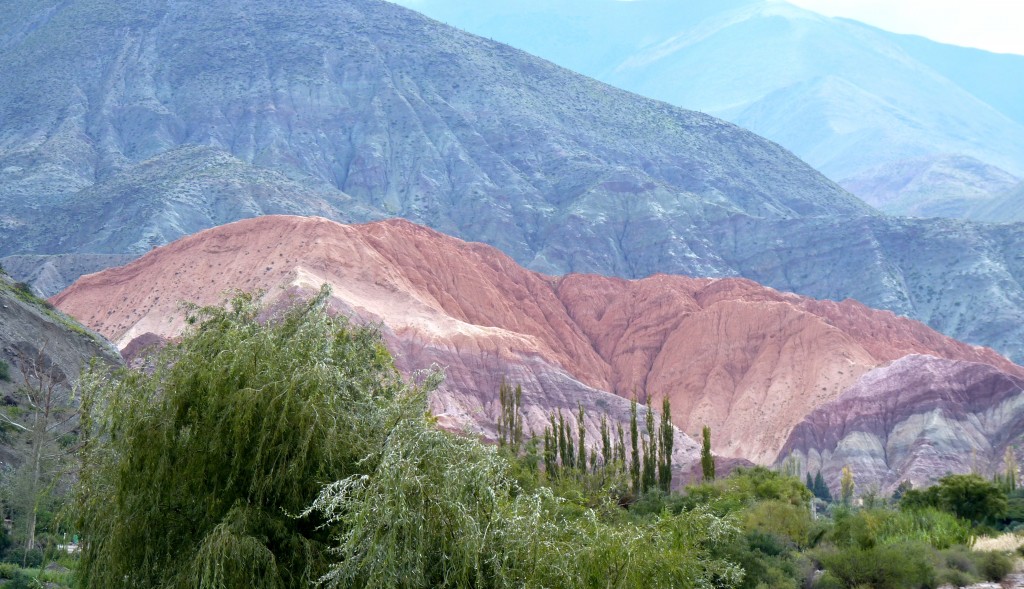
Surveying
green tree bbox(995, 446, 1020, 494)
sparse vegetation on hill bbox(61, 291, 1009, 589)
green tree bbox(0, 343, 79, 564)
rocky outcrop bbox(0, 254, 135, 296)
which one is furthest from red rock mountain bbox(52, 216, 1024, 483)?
sparse vegetation on hill bbox(61, 291, 1009, 589)

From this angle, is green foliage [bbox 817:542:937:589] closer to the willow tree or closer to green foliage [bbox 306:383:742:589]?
green foliage [bbox 306:383:742:589]

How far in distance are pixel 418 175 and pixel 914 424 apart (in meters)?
98.8

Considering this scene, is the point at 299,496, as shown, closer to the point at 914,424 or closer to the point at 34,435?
the point at 34,435

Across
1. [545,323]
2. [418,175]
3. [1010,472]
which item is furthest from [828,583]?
[418,175]

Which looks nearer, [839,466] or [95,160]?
[839,466]

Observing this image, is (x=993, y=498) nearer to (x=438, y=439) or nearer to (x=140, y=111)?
(x=438, y=439)

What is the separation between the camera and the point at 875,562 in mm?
28625

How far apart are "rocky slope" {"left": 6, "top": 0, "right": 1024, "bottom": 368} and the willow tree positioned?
11793cm

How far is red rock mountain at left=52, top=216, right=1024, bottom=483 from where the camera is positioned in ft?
292

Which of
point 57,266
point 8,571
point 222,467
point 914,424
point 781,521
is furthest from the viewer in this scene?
point 57,266

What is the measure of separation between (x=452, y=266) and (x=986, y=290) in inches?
3209

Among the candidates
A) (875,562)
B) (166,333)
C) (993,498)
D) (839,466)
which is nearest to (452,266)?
(166,333)

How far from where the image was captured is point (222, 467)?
53.1ft

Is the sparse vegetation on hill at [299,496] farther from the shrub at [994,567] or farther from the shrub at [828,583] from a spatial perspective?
the shrub at [994,567]
